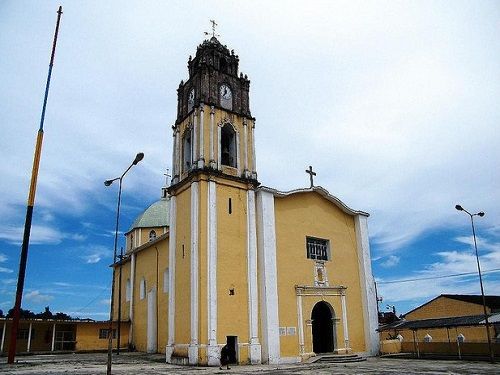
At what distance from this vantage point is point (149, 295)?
31484 mm

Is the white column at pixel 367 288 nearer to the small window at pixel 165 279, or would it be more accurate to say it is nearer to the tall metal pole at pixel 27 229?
the small window at pixel 165 279

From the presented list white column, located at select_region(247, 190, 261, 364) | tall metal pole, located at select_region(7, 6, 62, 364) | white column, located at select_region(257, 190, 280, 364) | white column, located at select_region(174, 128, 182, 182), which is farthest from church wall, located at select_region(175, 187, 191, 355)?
tall metal pole, located at select_region(7, 6, 62, 364)

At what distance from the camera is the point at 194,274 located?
2169cm

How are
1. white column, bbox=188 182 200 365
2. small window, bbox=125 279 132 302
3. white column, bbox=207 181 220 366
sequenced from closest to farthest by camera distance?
white column, bbox=207 181 220 366
white column, bbox=188 182 200 365
small window, bbox=125 279 132 302

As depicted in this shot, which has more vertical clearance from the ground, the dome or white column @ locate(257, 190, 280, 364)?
the dome

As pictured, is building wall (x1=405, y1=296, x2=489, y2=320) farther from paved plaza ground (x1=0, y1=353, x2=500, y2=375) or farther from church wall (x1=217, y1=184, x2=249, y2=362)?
church wall (x1=217, y1=184, x2=249, y2=362)

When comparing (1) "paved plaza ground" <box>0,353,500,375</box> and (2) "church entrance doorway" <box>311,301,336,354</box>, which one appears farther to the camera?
(2) "church entrance doorway" <box>311,301,336,354</box>

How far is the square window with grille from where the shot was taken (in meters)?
26.4

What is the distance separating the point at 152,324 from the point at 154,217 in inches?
569

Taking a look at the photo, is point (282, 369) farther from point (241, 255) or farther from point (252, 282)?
point (241, 255)

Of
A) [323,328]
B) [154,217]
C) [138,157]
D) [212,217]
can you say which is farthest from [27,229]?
[154,217]

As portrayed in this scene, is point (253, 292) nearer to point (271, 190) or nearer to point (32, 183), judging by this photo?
point (271, 190)

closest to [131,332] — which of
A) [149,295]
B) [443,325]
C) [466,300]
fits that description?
[149,295]

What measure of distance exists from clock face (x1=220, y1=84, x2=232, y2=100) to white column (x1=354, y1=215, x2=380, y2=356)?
38.0 feet
